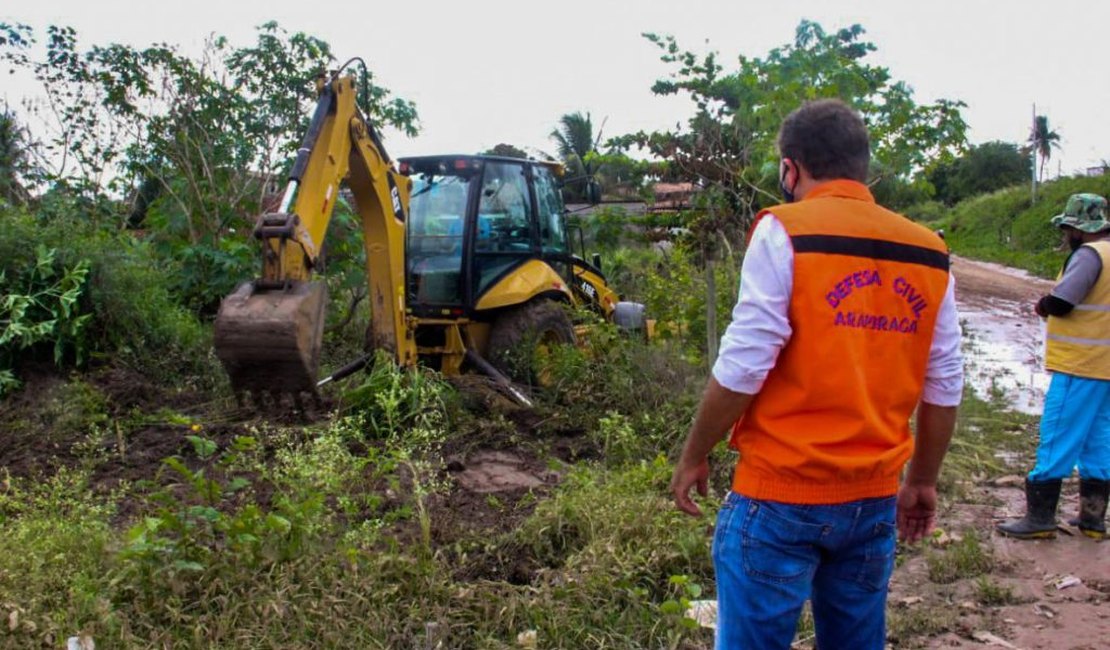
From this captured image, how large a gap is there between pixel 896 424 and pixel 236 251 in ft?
28.1

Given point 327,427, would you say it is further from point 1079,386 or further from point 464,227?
point 1079,386

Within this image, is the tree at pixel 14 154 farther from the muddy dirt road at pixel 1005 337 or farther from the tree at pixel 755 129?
the muddy dirt road at pixel 1005 337

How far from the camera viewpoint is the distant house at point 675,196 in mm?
8422

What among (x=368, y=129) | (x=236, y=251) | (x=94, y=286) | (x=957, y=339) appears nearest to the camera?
(x=957, y=339)

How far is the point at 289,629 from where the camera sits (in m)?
3.73

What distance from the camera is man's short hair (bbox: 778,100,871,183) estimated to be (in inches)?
104

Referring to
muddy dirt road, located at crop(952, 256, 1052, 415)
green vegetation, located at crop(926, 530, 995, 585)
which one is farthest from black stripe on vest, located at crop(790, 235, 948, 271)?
muddy dirt road, located at crop(952, 256, 1052, 415)

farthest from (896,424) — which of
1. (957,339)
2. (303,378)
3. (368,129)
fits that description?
(368,129)

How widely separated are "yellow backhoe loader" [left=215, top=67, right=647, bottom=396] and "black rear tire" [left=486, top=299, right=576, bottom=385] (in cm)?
1

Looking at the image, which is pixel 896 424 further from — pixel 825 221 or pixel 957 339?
pixel 825 221

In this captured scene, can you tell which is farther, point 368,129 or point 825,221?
point 368,129

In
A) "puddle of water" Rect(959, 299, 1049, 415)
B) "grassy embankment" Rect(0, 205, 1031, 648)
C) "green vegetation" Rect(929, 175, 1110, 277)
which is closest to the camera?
"grassy embankment" Rect(0, 205, 1031, 648)

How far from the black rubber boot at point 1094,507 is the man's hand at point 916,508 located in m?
3.18

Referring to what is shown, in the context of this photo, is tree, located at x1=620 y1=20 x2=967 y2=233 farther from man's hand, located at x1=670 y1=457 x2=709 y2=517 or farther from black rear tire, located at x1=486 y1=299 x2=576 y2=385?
man's hand, located at x1=670 y1=457 x2=709 y2=517
